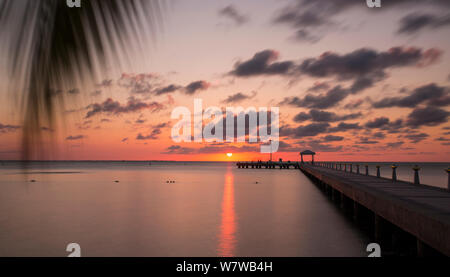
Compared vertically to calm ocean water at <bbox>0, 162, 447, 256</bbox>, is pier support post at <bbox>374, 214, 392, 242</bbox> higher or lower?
higher

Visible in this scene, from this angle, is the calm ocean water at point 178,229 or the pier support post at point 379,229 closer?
the pier support post at point 379,229

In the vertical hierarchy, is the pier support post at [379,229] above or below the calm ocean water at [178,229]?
above

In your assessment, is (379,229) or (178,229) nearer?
(379,229)

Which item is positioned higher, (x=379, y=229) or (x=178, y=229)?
(x=379, y=229)

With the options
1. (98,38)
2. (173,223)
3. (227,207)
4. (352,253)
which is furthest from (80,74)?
(227,207)

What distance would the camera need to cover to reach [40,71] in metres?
1.99

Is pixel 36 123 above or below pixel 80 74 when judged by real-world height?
below

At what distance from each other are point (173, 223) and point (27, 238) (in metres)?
7.29

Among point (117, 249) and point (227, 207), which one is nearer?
point (117, 249)

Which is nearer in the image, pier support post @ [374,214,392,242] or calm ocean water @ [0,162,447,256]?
pier support post @ [374,214,392,242]

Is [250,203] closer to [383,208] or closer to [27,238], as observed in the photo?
[27,238]
